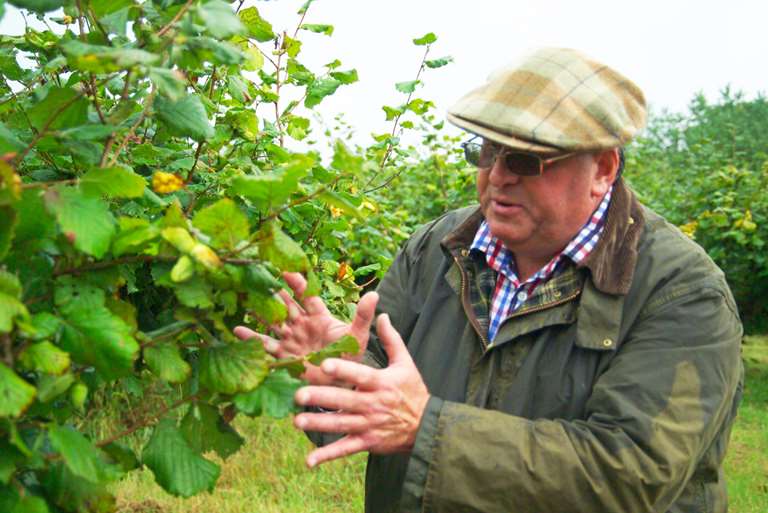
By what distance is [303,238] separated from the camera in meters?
2.67

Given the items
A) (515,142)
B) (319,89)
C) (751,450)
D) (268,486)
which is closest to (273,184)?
(515,142)

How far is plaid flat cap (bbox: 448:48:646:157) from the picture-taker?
2.18 m

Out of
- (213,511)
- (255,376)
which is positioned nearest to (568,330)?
(255,376)

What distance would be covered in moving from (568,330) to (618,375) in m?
0.19

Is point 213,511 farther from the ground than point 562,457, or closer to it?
closer to it

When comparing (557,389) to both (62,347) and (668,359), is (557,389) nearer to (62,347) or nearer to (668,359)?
(668,359)

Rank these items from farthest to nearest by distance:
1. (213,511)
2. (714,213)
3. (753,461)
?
1. (714,213)
2. (753,461)
3. (213,511)

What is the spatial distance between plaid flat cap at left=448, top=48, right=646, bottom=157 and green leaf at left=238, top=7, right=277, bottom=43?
1.70ft

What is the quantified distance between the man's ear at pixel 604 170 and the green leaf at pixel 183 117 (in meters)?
1.11

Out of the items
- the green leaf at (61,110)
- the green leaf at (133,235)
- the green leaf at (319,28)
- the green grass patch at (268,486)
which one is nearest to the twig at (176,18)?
the green leaf at (61,110)

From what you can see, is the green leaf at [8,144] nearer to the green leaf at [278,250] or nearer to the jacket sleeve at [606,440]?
the green leaf at [278,250]

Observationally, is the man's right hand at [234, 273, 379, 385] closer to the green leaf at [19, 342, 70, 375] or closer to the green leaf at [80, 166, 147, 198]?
the green leaf at [80, 166, 147, 198]

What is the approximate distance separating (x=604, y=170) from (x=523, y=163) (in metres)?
0.26

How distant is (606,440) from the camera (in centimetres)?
202
